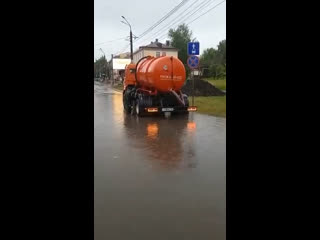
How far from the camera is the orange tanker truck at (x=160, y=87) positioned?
43.3 ft

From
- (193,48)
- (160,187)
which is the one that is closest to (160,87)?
(193,48)

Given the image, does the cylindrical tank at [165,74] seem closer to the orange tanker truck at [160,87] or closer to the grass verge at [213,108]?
the orange tanker truck at [160,87]

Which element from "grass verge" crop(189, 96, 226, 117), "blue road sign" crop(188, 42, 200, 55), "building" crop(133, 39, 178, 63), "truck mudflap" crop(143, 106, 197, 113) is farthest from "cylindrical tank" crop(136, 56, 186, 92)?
"building" crop(133, 39, 178, 63)

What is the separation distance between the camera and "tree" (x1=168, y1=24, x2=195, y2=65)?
233ft

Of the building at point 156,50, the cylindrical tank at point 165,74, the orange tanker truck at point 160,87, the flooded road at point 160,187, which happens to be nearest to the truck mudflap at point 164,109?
the orange tanker truck at point 160,87

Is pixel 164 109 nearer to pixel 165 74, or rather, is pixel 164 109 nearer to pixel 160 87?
pixel 160 87

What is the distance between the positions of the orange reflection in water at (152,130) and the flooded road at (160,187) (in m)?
0.08

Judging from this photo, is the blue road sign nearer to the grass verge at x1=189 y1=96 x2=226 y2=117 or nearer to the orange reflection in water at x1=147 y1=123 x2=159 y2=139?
the grass verge at x1=189 y1=96 x2=226 y2=117

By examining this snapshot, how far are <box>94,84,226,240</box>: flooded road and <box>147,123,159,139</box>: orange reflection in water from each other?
0.08 metres

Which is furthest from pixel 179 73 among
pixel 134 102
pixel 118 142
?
pixel 118 142
